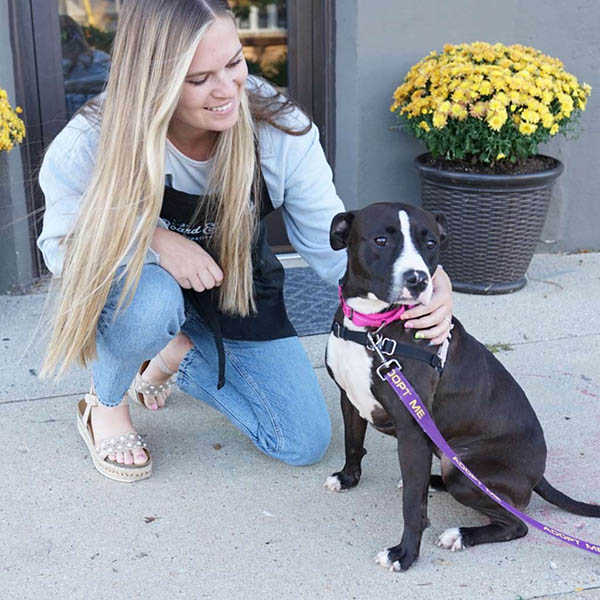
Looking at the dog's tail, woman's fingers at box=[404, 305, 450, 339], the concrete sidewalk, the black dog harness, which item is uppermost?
woman's fingers at box=[404, 305, 450, 339]

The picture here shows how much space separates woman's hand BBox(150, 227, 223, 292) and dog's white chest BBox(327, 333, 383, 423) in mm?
476

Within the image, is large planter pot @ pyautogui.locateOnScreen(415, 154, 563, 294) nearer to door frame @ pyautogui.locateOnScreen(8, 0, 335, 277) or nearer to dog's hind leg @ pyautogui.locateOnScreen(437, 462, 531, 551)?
door frame @ pyautogui.locateOnScreen(8, 0, 335, 277)

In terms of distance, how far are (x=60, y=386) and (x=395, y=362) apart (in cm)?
173

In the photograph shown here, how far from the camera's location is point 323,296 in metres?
4.64

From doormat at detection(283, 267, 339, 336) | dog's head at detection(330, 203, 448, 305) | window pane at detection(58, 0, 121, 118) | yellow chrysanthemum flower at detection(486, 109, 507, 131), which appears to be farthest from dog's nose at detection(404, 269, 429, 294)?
window pane at detection(58, 0, 121, 118)

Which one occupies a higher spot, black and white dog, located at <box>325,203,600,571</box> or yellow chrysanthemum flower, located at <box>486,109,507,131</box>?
yellow chrysanthemum flower, located at <box>486,109,507,131</box>

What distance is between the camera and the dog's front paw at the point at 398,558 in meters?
2.48

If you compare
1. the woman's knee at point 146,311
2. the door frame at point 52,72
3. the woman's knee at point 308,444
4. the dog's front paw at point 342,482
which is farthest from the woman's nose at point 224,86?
the door frame at point 52,72

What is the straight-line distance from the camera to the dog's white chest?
8.39 feet

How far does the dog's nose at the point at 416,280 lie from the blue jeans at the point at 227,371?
85 cm

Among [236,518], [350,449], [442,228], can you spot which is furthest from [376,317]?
[236,518]

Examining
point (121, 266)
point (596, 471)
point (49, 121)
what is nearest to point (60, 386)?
point (121, 266)

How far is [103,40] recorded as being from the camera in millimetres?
4848

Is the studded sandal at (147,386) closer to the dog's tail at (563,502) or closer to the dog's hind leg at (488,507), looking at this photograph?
the dog's hind leg at (488,507)
